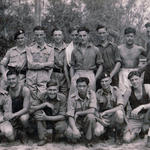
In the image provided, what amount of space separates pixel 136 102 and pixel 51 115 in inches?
61.1

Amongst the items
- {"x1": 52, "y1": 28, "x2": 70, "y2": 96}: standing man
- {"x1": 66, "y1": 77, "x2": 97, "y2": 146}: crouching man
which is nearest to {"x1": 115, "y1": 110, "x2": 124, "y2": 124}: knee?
{"x1": 66, "y1": 77, "x2": 97, "y2": 146}: crouching man

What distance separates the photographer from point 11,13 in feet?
49.2

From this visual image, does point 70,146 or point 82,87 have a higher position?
point 82,87

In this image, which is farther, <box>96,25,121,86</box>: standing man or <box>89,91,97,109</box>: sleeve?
<box>96,25,121,86</box>: standing man

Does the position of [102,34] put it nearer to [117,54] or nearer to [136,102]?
[117,54]

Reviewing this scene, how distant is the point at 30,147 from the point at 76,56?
206 centimetres

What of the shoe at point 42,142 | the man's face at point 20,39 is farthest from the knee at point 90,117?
the man's face at point 20,39

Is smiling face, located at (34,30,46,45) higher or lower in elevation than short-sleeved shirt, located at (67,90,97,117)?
higher

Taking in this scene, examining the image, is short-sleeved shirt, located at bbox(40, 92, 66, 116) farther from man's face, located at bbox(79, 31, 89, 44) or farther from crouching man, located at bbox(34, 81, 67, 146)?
man's face, located at bbox(79, 31, 89, 44)

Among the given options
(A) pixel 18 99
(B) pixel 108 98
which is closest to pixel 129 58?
(B) pixel 108 98

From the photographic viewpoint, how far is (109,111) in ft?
17.0

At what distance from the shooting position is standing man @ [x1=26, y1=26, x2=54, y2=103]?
19.5 feet

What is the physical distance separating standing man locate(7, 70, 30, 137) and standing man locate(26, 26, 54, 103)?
64cm

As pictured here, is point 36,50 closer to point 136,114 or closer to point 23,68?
point 23,68
